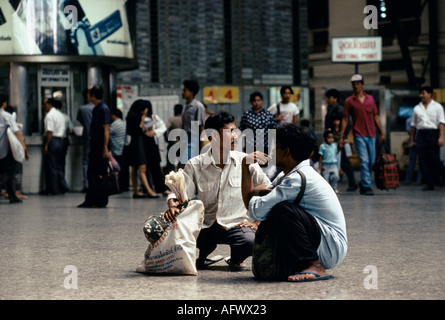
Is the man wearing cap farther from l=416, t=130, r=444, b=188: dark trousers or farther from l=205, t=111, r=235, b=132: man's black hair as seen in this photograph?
l=205, t=111, r=235, b=132: man's black hair

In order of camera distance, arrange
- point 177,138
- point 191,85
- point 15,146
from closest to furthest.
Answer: point 191,85
point 15,146
point 177,138

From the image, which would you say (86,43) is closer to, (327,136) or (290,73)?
(327,136)

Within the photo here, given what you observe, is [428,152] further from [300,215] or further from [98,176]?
[300,215]

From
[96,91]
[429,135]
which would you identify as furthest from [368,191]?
[96,91]

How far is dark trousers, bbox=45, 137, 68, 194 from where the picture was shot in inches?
628

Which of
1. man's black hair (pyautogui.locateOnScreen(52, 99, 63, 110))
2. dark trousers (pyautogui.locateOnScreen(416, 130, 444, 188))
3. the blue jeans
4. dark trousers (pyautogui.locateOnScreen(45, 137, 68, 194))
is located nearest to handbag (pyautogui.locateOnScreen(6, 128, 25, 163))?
dark trousers (pyautogui.locateOnScreen(45, 137, 68, 194))

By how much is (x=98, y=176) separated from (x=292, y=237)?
704cm

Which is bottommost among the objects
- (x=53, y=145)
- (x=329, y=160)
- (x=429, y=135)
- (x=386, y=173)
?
(x=386, y=173)

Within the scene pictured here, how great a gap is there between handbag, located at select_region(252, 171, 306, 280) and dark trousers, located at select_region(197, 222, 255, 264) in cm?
48

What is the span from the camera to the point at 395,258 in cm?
646

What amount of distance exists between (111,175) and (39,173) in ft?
15.8

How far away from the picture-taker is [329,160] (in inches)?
573

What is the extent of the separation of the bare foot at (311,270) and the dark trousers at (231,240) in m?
0.71
